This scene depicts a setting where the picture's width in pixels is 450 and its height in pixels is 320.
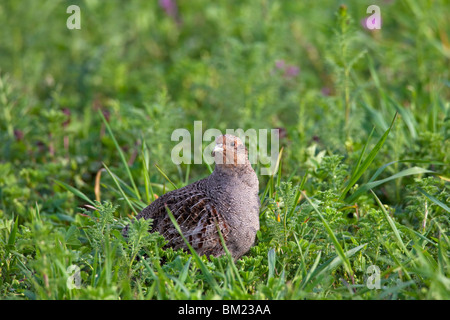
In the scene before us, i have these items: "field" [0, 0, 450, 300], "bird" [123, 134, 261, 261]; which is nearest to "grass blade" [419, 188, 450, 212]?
"field" [0, 0, 450, 300]

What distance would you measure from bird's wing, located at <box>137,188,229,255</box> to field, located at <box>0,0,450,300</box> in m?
0.12

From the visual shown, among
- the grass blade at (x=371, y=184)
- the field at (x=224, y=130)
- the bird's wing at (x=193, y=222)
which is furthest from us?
the grass blade at (x=371, y=184)

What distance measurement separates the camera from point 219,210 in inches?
149

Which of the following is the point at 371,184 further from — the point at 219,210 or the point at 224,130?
the point at 224,130

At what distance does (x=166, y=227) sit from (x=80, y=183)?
70.3 inches

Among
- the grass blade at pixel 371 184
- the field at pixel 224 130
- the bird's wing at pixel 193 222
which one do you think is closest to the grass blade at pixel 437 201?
the field at pixel 224 130

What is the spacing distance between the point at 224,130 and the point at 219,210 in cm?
220

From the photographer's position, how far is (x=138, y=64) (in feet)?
26.1

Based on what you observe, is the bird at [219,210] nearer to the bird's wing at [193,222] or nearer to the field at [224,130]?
the bird's wing at [193,222]

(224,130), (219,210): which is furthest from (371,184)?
(224,130)

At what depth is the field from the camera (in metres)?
3.45

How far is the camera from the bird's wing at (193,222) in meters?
3.70

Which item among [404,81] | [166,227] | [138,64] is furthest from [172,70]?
[166,227]

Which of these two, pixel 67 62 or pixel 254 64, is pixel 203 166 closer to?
pixel 254 64
